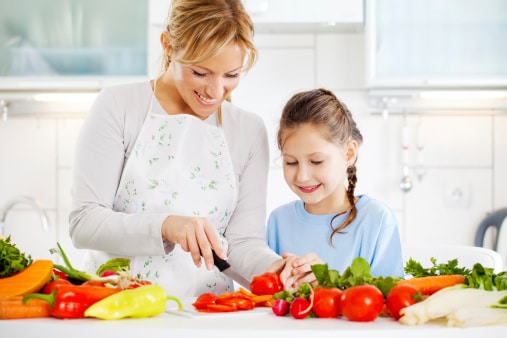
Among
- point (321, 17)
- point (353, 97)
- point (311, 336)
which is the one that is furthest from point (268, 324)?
point (353, 97)

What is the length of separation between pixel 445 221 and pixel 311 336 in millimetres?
2128

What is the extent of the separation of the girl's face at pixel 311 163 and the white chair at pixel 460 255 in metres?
0.36

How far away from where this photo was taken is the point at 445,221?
10.4 feet

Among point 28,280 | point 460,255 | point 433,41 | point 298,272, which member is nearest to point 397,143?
point 433,41

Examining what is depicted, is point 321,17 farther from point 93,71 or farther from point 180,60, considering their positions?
point 180,60

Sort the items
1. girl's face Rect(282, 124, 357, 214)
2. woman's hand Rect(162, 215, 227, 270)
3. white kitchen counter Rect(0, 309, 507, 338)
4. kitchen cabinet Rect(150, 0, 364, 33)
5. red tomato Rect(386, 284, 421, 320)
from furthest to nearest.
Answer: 1. kitchen cabinet Rect(150, 0, 364, 33)
2. girl's face Rect(282, 124, 357, 214)
3. woman's hand Rect(162, 215, 227, 270)
4. red tomato Rect(386, 284, 421, 320)
5. white kitchen counter Rect(0, 309, 507, 338)

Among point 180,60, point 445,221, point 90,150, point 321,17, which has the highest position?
point 321,17

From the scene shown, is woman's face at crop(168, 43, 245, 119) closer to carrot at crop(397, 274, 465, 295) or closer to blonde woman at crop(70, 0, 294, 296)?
blonde woman at crop(70, 0, 294, 296)

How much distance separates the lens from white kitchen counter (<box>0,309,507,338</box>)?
117cm

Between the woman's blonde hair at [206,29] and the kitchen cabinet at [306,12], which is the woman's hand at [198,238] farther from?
the kitchen cabinet at [306,12]

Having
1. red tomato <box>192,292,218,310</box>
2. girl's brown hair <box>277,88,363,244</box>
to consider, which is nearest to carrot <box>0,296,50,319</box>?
red tomato <box>192,292,218,310</box>

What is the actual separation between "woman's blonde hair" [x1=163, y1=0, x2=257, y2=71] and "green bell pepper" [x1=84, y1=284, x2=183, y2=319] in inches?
23.0

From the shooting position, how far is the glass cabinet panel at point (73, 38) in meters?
3.01

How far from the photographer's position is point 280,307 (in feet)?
4.34
